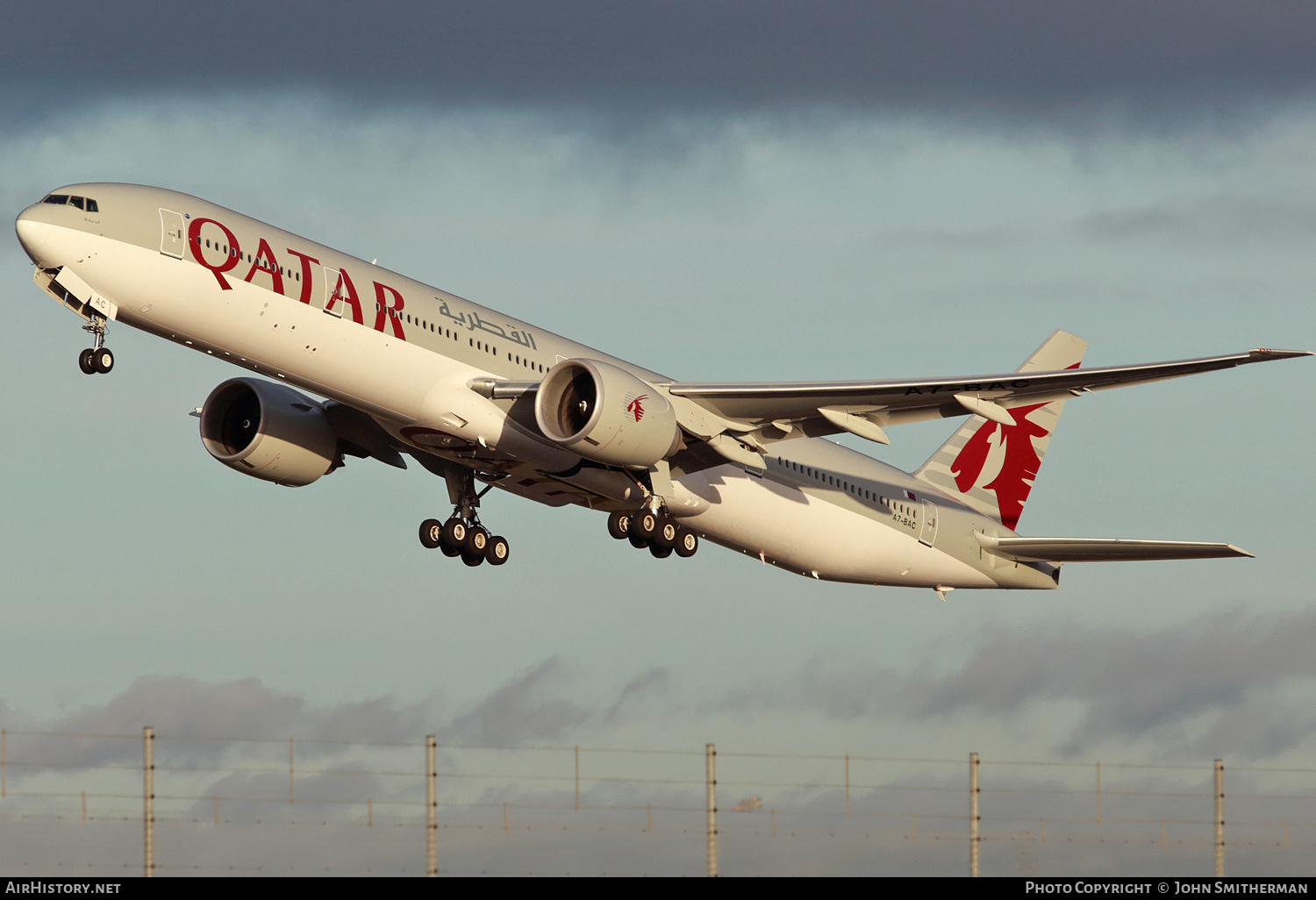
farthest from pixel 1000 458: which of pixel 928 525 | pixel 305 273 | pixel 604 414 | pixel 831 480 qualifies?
pixel 305 273

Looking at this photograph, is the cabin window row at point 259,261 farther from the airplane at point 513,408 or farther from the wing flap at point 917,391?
the wing flap at point 917,391

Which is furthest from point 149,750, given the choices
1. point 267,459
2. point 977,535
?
point 977,535

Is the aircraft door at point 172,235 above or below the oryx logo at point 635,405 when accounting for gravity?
above

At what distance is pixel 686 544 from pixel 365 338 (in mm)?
10010

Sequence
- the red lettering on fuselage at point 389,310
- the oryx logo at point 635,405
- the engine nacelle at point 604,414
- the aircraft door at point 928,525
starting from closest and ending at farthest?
the red lettering on fuselage at point 389,310 → the engine nacelle at point 604,414 → the oryx logo at point 635,405 → the aircraft door at point 928,525

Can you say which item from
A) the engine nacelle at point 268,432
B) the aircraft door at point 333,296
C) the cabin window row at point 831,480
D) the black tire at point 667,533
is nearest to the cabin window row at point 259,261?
the aircraft door at point 333,296

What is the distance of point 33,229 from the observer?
30.8 meters

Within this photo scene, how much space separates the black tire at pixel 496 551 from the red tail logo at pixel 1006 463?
45.9 feet

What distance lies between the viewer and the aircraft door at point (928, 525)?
1725 inches

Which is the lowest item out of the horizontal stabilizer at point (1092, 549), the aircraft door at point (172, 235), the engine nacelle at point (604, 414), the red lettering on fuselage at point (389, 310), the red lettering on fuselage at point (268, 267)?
the horizontal stabilizer at point (1092, 549)

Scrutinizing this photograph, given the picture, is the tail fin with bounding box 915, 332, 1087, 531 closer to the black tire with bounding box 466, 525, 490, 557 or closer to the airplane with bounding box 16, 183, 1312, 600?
the airplane with bounding box 16, 183, 1312, 600

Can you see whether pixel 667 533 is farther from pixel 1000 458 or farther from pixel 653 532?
pixel 1000 458

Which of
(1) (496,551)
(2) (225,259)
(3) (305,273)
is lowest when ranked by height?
(1) (496,551)

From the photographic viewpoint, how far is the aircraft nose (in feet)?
101
